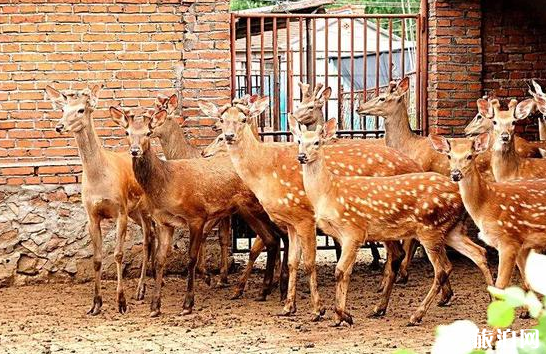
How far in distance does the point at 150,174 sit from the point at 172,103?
1.24 m

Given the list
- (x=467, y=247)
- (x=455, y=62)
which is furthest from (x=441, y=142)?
(x=455, y=62)

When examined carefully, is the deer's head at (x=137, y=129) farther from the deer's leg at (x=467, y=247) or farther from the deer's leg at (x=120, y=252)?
the deer's leg at (x=467, y=247)

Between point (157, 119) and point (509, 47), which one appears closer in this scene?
point (157, 119)

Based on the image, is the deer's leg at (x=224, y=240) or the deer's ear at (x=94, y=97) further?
the deer's leg at (x=224, y=240)

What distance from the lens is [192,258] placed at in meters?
8.14

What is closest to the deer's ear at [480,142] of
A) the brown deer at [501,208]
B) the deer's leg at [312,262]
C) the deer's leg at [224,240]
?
the brown deer at [501,208]

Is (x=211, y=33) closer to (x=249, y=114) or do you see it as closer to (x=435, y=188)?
(x=249, y=114)

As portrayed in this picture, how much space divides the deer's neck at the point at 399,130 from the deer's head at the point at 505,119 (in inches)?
62.9

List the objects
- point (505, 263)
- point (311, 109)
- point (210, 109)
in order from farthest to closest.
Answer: point (311, 109) < point (210, 109) < point (505, 263)

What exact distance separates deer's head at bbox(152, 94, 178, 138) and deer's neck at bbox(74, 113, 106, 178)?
91 centimetres

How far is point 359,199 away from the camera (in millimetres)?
7258

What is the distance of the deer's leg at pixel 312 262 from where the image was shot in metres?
7.72

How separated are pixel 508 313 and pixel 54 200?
8.78m

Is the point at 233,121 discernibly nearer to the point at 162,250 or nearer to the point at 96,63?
the point at 162,250
